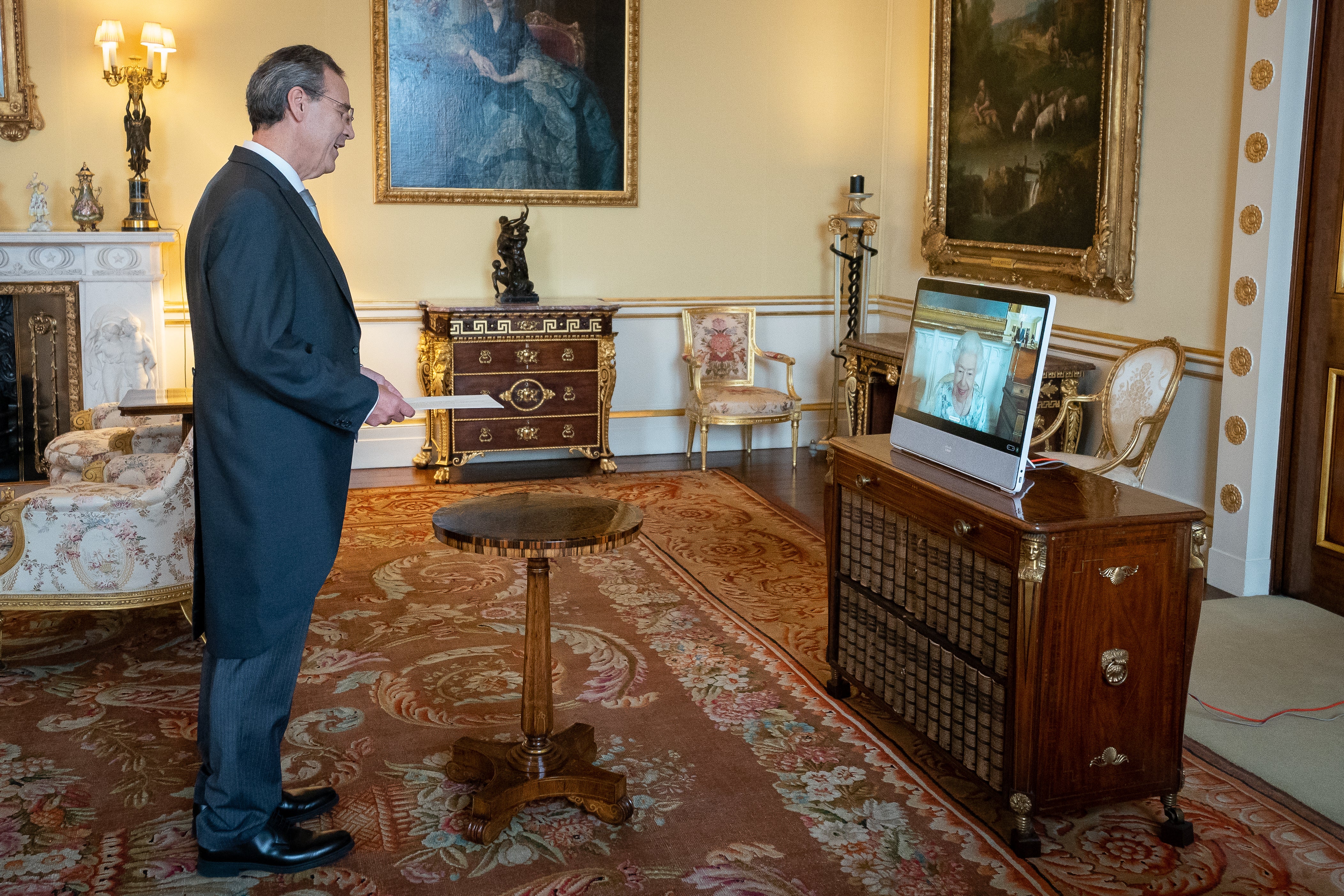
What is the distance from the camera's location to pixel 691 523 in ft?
20.8

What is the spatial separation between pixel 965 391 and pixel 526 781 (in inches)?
63.7

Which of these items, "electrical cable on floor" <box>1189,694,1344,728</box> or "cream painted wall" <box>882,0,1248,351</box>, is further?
"cream painted wall" <box>882,0,1248,351</box>

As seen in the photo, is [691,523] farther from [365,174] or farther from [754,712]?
[365,174]

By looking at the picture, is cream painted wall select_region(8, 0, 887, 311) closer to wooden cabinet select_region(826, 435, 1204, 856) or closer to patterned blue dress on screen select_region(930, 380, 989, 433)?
patterned blue dress on screen select_region(930, 380, 989, 433)

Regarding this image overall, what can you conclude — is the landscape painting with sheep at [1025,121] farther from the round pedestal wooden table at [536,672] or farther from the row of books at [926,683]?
the round pedestal wooden table at [536,672]

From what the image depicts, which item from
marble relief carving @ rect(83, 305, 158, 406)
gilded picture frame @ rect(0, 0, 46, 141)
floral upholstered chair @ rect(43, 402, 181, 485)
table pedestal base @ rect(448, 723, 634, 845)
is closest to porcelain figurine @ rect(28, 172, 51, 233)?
gilded picture frame @ rect(0, 0, 46, 141)

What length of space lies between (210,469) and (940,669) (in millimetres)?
2011

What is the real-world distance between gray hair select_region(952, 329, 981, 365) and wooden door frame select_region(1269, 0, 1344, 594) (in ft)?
8.35

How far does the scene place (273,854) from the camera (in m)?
2.86

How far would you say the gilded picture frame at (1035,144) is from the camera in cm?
600

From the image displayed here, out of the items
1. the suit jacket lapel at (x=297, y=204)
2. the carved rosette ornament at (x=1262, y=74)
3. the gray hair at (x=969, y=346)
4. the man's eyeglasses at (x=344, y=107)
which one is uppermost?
the carved rosette ornament at (x=1262, y=74)

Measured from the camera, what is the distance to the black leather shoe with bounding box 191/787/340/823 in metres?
3.09

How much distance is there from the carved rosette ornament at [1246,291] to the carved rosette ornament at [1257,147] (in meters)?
0.51

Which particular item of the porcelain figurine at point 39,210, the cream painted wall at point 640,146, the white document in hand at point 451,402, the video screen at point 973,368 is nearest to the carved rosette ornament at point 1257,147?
the video screen at point 973,368
